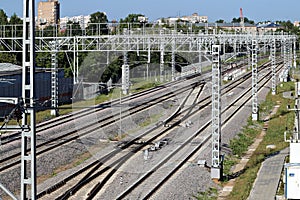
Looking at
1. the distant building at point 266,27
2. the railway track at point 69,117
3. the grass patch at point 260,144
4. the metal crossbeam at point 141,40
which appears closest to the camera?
the grass patch at point 260,144

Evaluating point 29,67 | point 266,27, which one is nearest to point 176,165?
point 29,67

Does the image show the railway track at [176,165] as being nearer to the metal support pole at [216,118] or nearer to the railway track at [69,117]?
the metal support pole at [216,118]

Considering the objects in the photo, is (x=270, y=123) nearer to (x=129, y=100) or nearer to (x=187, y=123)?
(x=187, y=123)

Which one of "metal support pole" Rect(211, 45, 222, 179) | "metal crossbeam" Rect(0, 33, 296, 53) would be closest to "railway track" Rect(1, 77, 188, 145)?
"metal crossbeam" Rect(0, 33, 296, 53)

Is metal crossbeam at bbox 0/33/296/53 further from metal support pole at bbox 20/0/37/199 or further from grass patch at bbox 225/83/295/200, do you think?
metal support pole at bbox 20/0/37/199

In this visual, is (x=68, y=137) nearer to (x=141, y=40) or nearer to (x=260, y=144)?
(x=260, y=144)

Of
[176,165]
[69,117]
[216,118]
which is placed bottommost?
[176,165]

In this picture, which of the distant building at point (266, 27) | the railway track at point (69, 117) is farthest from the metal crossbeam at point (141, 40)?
the distant building at point (266, 27)

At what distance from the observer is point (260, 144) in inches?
741

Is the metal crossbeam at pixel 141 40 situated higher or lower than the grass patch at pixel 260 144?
higher

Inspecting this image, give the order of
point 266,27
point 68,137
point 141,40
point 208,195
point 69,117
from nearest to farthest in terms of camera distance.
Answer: point 208,195 → point 68,137 → point 69,117 → point 141,40 → point 266,27

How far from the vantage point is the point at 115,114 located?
75.4ft

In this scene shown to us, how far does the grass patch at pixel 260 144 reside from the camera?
1326cm

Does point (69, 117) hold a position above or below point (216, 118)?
below
